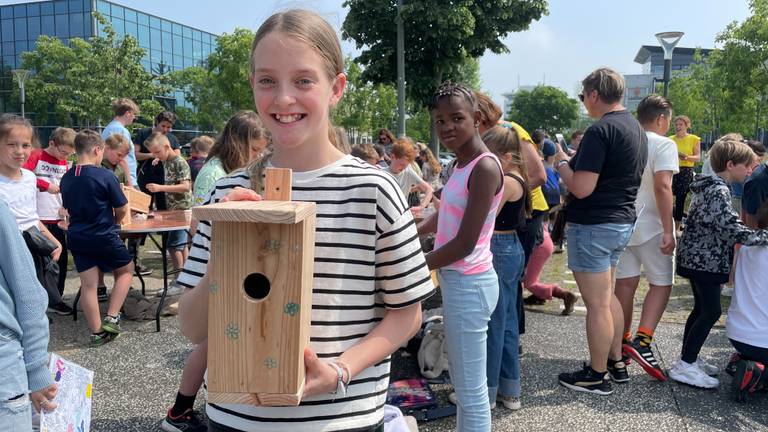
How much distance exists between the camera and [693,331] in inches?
150

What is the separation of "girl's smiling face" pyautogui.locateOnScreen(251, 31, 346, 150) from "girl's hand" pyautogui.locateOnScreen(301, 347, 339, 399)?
461mm

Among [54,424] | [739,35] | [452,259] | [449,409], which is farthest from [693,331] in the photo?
[739,35]

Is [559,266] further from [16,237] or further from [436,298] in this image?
[16,237]

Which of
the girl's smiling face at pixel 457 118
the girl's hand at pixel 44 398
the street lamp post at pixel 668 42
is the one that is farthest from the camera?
Answer: the street lamp post at pixel 668 42

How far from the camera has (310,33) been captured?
118cm

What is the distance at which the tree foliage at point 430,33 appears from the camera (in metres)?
16.8

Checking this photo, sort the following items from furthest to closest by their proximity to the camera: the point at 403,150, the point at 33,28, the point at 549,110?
the point at 549,110, the point at 33,28, the point at 403,150

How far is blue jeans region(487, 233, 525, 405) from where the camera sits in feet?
10.6

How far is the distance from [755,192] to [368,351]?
4434mm

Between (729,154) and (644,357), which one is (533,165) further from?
(644,357)

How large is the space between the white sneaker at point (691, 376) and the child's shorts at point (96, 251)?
14.8 ft

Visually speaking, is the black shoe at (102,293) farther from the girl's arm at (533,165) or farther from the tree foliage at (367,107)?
the tree foliage at (367,107)

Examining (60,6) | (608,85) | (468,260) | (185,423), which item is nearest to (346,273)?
(468,260)

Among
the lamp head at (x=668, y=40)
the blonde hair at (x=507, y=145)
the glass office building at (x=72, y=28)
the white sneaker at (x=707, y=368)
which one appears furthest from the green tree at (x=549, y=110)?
the blonde hair at (x=507, y=145)
